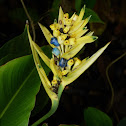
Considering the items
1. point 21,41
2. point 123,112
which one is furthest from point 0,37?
point 123,112

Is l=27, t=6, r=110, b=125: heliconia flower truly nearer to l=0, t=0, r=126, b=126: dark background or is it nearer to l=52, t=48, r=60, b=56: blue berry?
l=52, t=48, r=60, b=56: blue berry

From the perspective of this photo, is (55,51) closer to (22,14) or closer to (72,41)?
(72,41)

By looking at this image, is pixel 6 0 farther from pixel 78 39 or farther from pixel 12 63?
pixel 78 39

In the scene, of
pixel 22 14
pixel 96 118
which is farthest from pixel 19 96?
pixel 22 14

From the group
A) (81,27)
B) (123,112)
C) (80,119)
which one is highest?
(81,27)

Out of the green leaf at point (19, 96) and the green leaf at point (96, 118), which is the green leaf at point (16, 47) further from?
the green leaf at point (96, 118)
